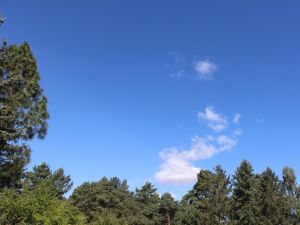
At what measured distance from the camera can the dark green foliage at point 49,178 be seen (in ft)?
228

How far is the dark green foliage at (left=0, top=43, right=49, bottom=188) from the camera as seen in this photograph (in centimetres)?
2412

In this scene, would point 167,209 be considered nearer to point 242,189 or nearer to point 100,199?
point 100,199

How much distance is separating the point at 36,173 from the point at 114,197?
15.9 metres

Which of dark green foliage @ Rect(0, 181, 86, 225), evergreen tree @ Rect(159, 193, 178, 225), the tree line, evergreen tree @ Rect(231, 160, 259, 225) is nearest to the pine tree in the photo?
the tree line

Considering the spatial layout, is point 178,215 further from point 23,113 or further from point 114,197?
point 23,113

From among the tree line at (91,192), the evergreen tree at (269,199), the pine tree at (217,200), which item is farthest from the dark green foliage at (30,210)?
the evergreen tree at (269,199)

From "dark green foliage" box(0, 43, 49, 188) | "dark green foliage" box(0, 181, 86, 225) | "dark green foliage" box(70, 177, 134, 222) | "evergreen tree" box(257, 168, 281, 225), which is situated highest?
"dark green foliage" box(70, 177, 134, 222)

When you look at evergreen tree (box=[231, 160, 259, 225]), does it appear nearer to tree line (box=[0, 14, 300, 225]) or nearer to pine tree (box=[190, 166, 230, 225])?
tree line (box=[0, 14, 300, 225])

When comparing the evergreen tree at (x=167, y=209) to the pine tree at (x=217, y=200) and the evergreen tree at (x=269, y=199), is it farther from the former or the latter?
the evergreen tree at (x=269, y=199)

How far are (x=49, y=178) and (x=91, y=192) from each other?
8.52m

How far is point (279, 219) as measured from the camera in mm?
47812

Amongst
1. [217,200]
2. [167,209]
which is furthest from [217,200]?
[167,209]

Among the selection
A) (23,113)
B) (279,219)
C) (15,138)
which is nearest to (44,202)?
(15,138)

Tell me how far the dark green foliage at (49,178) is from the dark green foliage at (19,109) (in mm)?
44240
